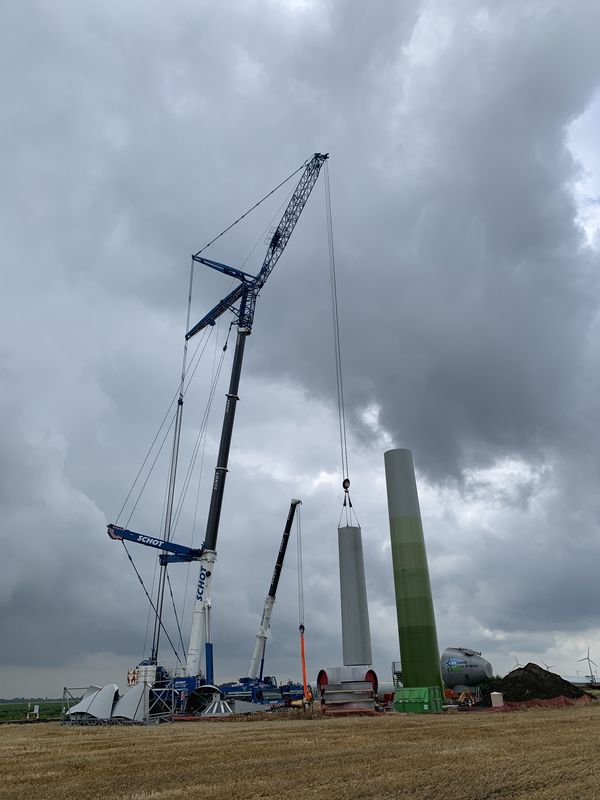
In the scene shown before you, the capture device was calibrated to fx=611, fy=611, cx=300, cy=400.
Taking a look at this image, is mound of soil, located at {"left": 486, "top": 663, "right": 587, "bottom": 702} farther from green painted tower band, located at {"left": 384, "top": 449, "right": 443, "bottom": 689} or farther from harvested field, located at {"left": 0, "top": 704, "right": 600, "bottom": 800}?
harvested field, located at {"left": 0, "top": 704, "right": 600, "bottom": 800}

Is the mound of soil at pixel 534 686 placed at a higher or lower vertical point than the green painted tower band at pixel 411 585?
lower

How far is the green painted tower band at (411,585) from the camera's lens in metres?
46.6

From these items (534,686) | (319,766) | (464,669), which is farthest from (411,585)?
(319,766)

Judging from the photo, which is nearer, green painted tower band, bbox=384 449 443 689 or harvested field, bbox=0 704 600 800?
harvested field, bbox=0 704 600 800

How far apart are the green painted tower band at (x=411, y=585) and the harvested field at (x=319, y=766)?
22.0 metres

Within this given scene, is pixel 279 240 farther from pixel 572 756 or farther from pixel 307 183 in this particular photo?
pixel 572 756

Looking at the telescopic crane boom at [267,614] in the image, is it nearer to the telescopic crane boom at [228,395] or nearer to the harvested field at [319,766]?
the telescopic crane boom at [228,395]

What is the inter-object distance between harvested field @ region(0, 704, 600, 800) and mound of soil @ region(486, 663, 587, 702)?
87.0 feet

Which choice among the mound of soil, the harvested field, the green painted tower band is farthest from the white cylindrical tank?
the harvested field

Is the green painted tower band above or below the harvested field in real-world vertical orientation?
above

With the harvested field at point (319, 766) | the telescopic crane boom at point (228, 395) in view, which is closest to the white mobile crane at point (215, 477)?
the telescopic crane boom at point (228, 395)

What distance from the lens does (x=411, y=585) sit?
47.6 meters

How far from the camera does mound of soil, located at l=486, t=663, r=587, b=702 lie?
48.3 meters

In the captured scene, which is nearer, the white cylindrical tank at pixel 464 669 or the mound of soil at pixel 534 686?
the mound of soil at pixel 534 686
